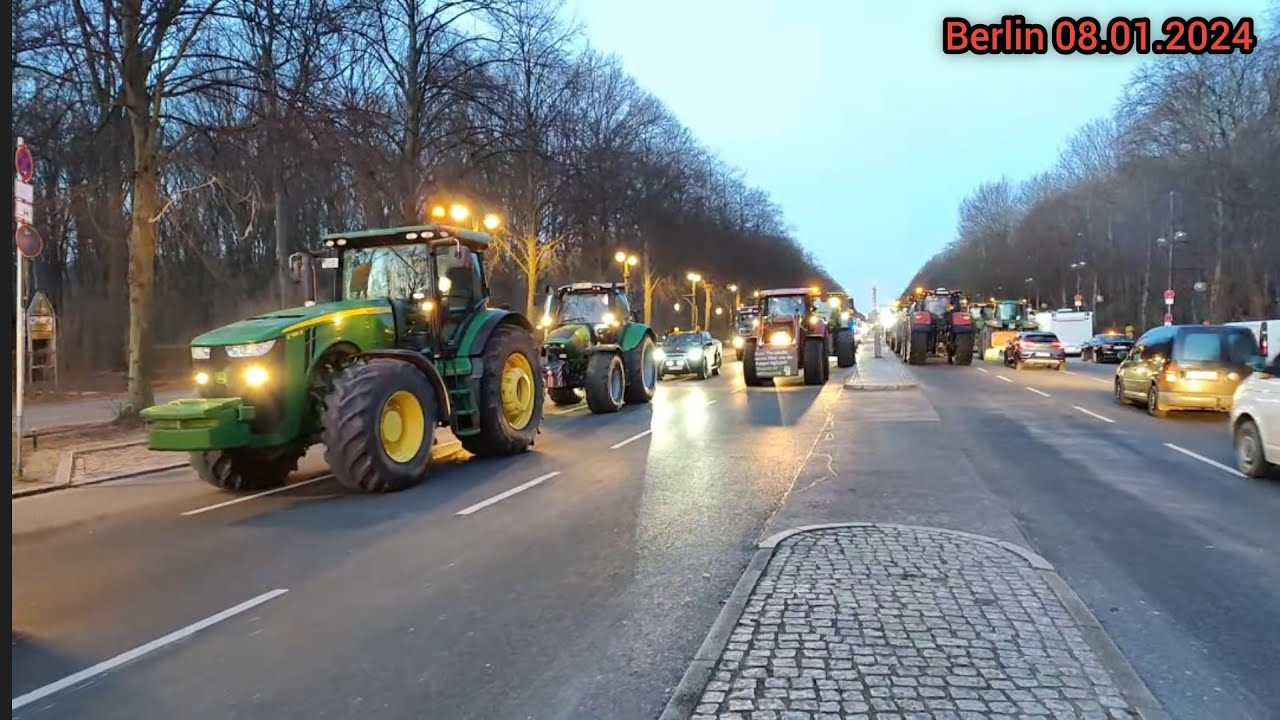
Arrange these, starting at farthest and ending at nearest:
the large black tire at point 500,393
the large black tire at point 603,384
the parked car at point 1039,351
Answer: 1. the parked car at point 1039,351
2. the large black tire at point 603,384
3. the large black tire at point 500,393

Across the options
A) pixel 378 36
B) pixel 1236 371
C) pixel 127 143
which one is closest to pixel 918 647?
pixel 1236 371

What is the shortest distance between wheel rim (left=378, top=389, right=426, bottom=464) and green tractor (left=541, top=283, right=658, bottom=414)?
26.3 ft

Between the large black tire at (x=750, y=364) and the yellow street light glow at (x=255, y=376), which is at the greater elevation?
the yellow street light glow at (x=255, y=376)

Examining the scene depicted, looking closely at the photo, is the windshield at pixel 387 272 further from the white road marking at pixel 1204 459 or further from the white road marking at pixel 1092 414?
the white road marking at pixel 1092 414

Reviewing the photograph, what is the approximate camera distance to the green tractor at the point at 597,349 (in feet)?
59.9

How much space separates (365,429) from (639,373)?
431 inches

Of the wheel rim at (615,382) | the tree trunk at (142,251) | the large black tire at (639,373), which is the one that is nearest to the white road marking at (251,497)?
the tree trunk at (142,251)

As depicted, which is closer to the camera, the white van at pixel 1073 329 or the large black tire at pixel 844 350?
the large black tire at pixel 844 350

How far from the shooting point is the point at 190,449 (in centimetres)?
848

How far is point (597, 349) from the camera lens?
18.8 m

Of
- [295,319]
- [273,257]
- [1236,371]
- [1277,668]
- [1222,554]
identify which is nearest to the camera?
[1277,668]

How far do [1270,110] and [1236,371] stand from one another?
34905mm

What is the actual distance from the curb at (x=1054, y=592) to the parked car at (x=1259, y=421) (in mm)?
4941

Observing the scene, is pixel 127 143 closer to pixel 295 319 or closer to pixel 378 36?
pixel 378 36
